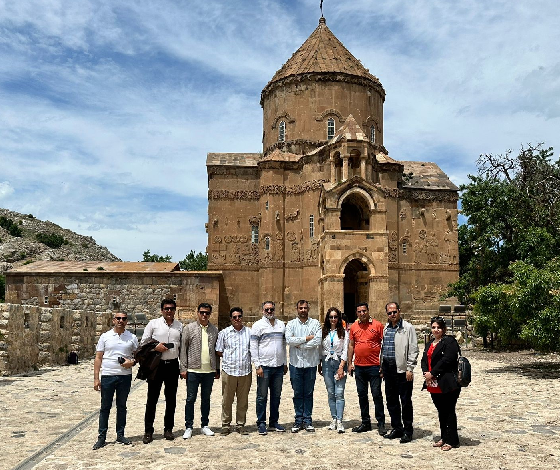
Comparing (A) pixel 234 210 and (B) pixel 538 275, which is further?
(A) pixel 234 210

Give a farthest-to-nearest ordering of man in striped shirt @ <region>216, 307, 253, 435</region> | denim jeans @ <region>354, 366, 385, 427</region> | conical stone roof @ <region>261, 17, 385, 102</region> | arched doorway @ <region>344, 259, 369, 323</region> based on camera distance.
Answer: conical stone roof @ <region>261, 17, 385, 102</region>, arched doorway @ <region>344, 259, 369, 323</region>, man in striped shirt @ <region>216, 307, 253, 435</region>, denim jeans @ <region>354, 366, 385, 427</region>

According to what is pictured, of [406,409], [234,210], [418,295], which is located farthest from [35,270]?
[406,409]

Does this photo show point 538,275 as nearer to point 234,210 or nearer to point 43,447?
point 43,447

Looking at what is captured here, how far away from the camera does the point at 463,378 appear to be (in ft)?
23.1

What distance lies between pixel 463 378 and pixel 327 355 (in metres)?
2.15

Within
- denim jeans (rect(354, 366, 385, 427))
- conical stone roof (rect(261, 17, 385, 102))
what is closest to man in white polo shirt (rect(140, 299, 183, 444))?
denim jeans (rect(354, 366, 385, 427))

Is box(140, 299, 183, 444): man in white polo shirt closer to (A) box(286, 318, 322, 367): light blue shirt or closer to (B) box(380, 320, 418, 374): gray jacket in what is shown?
(A) box(286, 318, 322, 367): light blue shirt

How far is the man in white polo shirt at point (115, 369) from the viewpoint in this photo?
7453 millimetres

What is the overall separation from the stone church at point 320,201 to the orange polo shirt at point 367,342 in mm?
18833

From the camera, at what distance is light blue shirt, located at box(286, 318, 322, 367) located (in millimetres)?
8438

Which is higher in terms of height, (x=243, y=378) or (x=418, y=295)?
(x=418, y=295)

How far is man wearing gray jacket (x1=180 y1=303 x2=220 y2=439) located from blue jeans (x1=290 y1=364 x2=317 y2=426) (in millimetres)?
1169

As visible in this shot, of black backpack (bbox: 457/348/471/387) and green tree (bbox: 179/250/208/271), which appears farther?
green tree (bbox: 179/250/208/271)

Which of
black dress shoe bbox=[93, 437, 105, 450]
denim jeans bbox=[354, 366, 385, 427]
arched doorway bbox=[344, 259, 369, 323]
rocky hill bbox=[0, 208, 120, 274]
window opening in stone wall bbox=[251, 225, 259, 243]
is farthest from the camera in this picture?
rocky hill bbox=[0, 208, 120, 274]
